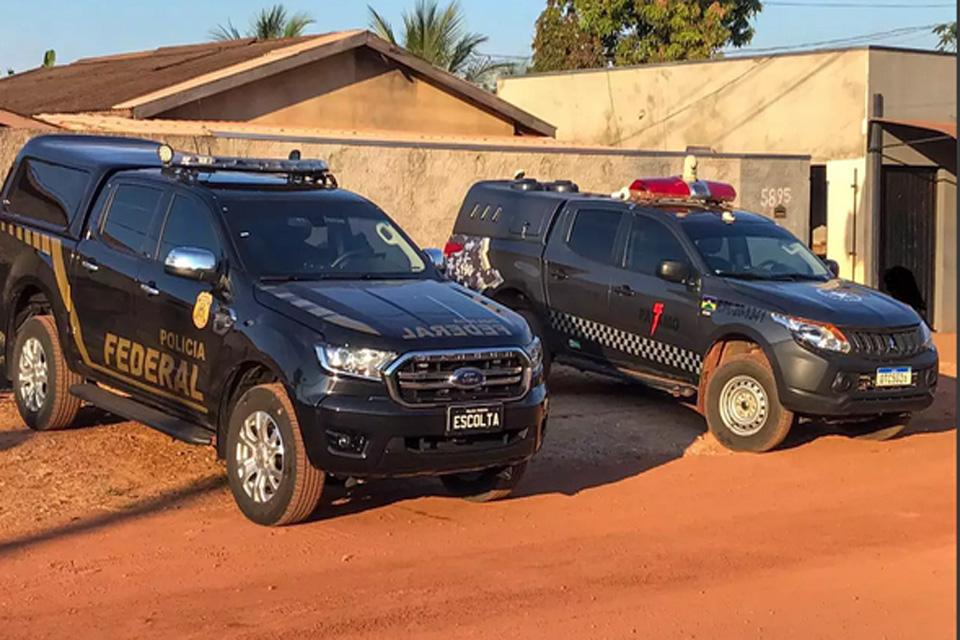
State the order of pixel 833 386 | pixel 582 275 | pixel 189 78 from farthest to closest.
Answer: pixel 189 78
pixel 582 275
pixel 833 386

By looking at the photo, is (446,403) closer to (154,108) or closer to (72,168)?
(72,168)

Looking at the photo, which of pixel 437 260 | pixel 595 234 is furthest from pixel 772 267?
pixel 437 260

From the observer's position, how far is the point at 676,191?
38.7ft

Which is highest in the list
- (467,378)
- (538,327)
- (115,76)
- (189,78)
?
(115,76)

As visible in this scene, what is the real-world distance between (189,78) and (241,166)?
10.2 meters

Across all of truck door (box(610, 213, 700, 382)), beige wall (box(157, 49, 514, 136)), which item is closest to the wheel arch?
truck door (box(610, 213, 700, 382))

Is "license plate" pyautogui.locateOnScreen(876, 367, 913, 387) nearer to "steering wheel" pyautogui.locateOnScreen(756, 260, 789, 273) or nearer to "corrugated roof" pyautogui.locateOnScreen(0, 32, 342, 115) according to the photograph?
"steering wheel" pyautogui.locateOnScreen(756, 260, 789, 273)

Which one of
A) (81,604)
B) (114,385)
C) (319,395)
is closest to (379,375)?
(319,395)

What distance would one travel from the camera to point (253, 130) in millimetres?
15086

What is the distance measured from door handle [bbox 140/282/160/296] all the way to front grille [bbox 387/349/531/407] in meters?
2.01

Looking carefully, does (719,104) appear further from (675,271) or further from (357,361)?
(357,361)

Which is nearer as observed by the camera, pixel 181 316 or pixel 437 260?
pixel 181 316

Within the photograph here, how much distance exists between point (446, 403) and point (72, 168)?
392 centimetres

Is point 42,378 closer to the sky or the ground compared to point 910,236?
closer to the ground
